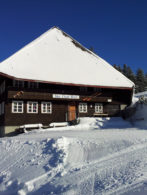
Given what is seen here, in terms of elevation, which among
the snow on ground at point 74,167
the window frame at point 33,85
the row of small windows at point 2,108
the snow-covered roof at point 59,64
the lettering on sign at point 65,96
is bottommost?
the snow on ground at point 74,167

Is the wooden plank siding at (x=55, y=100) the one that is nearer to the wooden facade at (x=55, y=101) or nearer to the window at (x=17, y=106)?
the wooden facade at (x=55, y=101)

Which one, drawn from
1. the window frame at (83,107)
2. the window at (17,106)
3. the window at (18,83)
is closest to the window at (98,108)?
the window frame at (83,107)

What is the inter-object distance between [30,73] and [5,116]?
4887 millimetres

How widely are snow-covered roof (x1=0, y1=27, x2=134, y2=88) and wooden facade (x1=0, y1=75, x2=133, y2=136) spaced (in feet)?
3.42

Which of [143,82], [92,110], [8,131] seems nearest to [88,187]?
[8,131]

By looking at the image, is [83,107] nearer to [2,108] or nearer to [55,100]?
[55,100]

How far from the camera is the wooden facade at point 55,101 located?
2134cm

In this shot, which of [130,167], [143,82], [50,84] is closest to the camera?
[130,167]

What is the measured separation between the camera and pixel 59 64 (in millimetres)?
25438

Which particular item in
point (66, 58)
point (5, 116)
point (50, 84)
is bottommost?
point (5, 116)

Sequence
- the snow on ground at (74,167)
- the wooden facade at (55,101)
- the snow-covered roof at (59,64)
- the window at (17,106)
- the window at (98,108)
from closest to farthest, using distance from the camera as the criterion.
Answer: the snow on ground at (74,167) → the wooden facade at (55,101) → the window at (17,106) → the snow-covered roof at (59,64) → the window at (98,108)

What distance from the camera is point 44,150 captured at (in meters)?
9.71

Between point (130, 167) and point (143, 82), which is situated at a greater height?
point (143, 82)

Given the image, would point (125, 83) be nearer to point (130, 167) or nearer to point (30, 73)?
point (30, 73)
